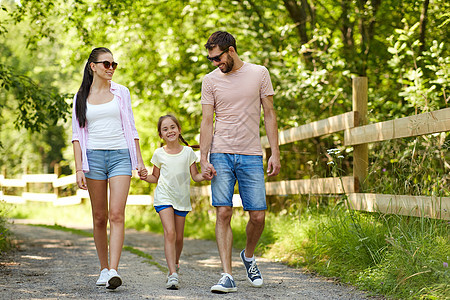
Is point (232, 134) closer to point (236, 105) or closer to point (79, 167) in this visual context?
point (236, 105)

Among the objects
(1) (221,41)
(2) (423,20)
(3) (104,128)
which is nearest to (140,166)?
(3) (104,128)

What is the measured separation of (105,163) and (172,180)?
63cm

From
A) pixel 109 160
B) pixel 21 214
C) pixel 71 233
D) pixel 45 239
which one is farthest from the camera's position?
pixel 21 214

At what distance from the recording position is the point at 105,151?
456 cm

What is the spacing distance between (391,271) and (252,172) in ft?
4.13

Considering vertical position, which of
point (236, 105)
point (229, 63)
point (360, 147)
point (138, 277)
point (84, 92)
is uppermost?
point (229, 63)

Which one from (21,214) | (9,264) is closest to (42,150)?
(21,214)

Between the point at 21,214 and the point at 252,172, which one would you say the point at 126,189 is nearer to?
the point at 252,172

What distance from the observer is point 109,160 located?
4.56 metres

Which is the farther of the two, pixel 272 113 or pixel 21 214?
pixel 21 214

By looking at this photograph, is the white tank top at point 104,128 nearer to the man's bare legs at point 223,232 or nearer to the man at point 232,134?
the man at point 232,134

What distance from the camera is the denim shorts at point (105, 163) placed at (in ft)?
14.9

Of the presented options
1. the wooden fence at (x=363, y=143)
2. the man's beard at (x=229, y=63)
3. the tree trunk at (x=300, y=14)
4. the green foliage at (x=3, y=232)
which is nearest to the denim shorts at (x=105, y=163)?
the man's beard at (x=229, y=63)

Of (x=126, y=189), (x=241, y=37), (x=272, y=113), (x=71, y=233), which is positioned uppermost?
(x=241, y=37)
